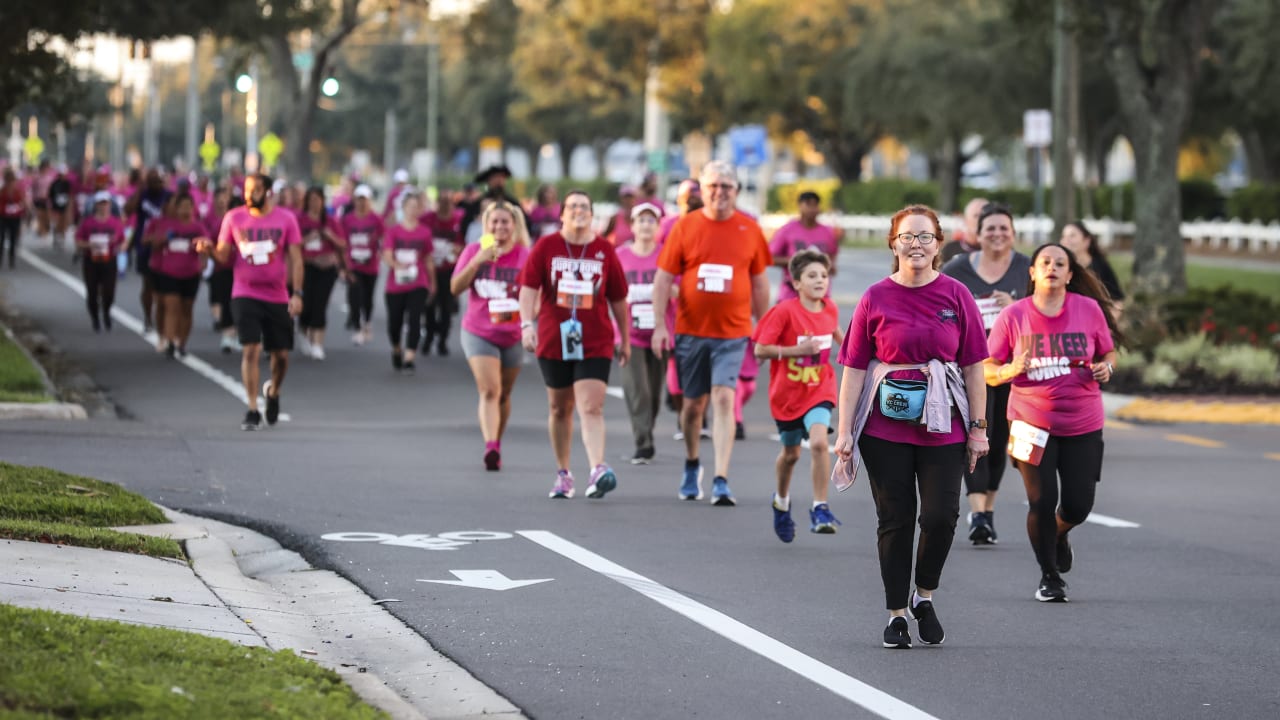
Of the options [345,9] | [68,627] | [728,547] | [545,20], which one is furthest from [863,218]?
[68,627]

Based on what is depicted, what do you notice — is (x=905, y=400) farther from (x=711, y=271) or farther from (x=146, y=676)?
(x=711, y=271)

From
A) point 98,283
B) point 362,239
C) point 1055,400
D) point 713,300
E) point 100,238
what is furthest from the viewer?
point 98,283

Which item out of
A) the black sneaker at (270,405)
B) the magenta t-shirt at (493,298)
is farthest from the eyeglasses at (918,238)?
the black sneaker at (270,405)

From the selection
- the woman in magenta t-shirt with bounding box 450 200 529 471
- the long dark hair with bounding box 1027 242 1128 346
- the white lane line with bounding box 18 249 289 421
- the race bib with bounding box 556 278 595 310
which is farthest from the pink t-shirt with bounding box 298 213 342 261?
the long dark hair with bounding box 1027 242 1128 346

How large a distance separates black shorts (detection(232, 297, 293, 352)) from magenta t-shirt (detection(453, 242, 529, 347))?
8.63 ft

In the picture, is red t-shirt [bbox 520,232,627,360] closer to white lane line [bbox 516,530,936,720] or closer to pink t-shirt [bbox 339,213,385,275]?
white lane line [bbox 516,530,936,720]

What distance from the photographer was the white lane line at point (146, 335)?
19.9 m

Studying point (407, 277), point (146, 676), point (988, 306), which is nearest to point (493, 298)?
point (988, 306)

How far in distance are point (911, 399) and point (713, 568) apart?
2427mm

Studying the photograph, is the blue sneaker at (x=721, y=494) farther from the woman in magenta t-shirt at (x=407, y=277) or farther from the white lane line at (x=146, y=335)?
the woman in magenta t-shirt at (x=407, y=277)

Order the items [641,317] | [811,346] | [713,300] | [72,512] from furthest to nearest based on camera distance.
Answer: [641,317]
[713,300]
[811,346]
[72,512]

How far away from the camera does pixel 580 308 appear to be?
42.0 feet

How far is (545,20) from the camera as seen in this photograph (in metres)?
95.2

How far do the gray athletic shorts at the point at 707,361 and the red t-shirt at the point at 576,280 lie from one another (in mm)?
480
